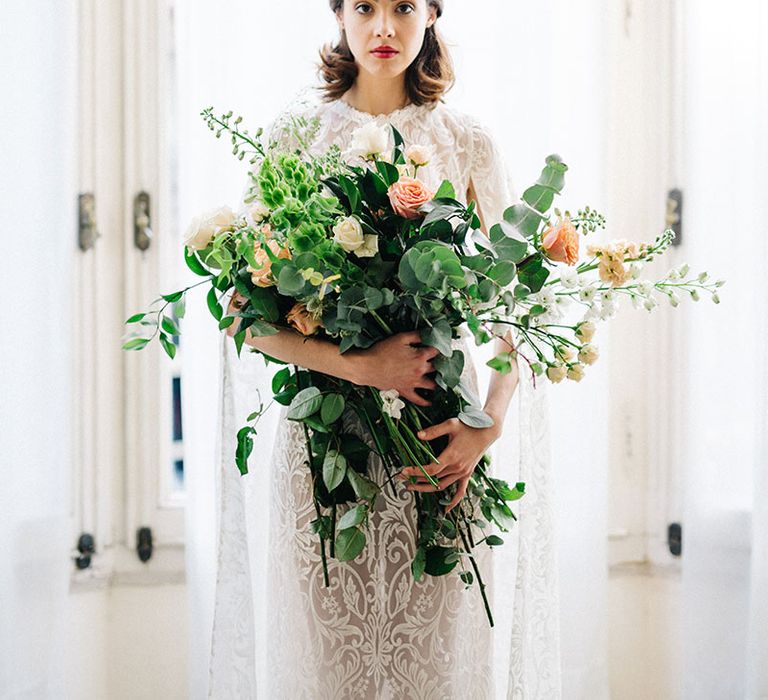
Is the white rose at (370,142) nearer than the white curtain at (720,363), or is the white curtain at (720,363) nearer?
the white rose at (370,142)

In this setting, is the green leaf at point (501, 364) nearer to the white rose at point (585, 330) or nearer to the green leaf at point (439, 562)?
the white rose at point (585, 330)

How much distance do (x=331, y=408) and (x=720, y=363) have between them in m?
1.10

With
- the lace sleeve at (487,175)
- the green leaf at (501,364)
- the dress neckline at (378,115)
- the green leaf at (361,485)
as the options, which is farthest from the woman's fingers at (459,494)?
the dress neckline at (378,115)

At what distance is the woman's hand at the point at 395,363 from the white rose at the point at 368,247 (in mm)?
146

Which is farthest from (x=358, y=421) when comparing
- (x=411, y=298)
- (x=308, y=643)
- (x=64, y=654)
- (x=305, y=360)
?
(x=64, y=654)

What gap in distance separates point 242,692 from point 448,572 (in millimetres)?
507

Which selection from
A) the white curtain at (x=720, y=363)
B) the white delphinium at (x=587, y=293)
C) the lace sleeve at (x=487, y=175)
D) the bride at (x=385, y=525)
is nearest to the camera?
the white delphinium at (x=587, y=293)

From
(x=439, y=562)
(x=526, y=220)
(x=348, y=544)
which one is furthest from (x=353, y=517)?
(x=526, y=220)

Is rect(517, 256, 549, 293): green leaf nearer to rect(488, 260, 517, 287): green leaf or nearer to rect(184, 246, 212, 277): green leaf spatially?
rect(488, 260, 517, 287): green leaf

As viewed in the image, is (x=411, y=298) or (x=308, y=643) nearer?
(x=411, y=298)

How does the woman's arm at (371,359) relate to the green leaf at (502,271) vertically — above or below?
below

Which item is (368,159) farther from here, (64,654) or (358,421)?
(64,654)

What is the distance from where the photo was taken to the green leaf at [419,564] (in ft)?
4.17

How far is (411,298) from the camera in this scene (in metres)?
1.18
